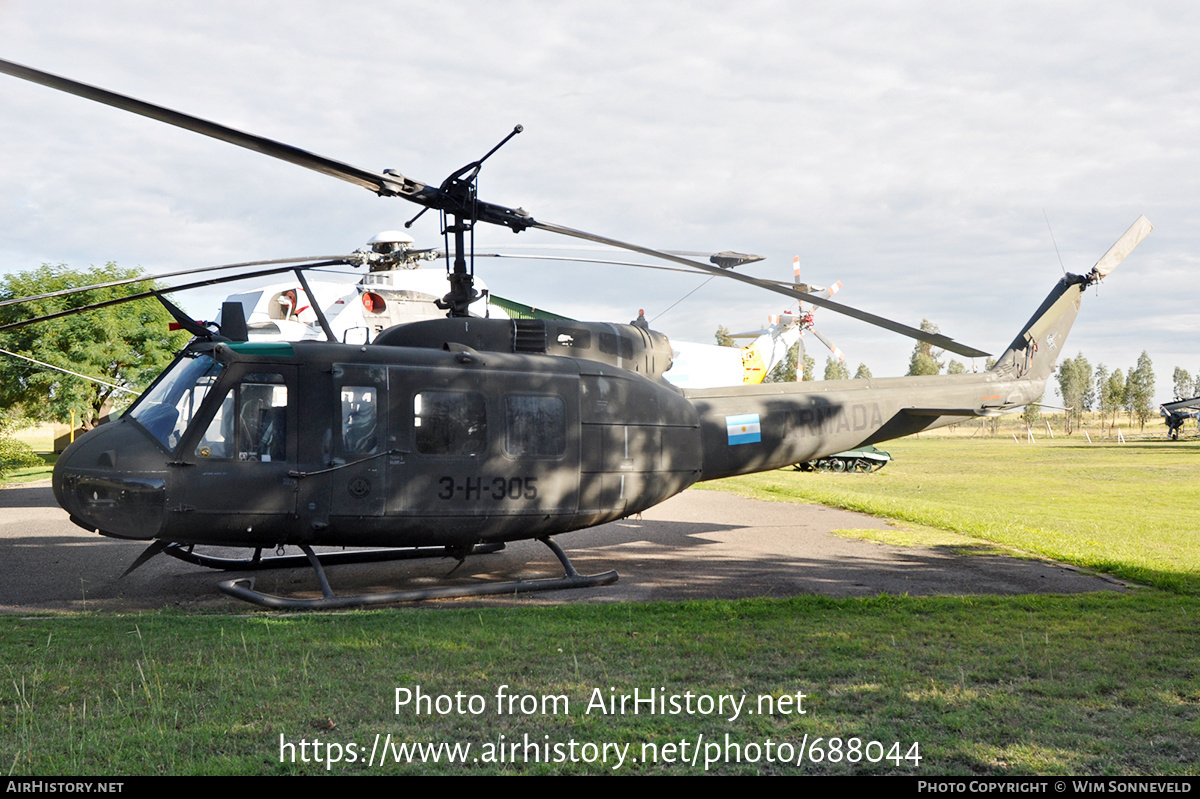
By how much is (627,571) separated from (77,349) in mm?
30247

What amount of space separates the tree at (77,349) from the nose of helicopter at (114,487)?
26457mm

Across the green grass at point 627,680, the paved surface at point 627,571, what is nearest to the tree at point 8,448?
the paved surface at point 627,571

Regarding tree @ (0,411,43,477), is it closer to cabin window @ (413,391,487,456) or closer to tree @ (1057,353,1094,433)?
cabin window @ (413,391,487,456)

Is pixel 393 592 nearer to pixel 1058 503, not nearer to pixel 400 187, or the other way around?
pixel 400 187

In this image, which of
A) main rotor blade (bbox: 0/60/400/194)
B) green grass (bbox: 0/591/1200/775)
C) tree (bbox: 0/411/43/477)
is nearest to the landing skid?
green grass (bbox: 0/591/1200/775)

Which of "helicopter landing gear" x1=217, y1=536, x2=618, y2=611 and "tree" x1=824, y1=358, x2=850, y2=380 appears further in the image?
"tree" x1=824, y1=358, x2=850, y2=380

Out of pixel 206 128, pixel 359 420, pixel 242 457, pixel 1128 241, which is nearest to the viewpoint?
pixel 206 128

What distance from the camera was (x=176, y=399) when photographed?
794cm

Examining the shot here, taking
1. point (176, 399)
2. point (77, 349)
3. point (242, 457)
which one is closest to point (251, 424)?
point (242, 457)

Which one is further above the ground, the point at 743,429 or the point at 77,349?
the point at 77,349

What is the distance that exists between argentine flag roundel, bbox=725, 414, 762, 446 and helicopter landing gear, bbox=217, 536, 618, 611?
8.06 ft

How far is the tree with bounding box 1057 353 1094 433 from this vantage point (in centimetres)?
9825

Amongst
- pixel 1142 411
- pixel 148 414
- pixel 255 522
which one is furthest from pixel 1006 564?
pixel 1142 411
